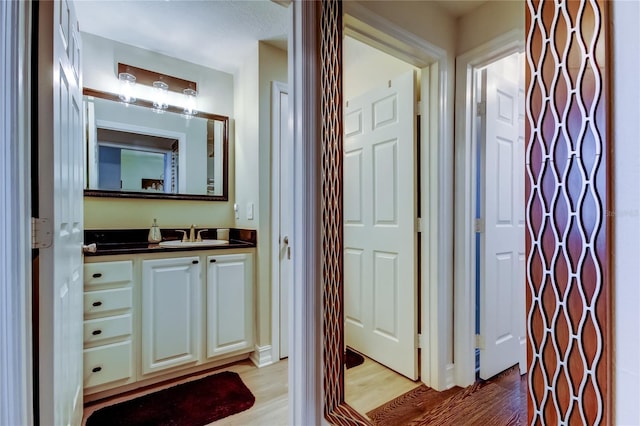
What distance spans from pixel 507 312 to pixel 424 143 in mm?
731

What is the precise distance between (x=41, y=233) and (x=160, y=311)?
122 centimetres

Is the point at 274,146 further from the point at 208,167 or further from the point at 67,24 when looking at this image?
the point at 67,24

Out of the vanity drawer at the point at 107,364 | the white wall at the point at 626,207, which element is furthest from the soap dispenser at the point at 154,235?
the white wall at the point at 626,207

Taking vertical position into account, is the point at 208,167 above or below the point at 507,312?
above

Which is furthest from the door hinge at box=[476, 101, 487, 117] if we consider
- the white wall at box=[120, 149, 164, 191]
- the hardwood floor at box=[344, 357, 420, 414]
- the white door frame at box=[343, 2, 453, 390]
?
the white wall at box=[120, 149, 164, 191]

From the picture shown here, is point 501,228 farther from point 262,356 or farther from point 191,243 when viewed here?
point 191,243

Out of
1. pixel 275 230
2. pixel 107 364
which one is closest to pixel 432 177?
pixel 275 230

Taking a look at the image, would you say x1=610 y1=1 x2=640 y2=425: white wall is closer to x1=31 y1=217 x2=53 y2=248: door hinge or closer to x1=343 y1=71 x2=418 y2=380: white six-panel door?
x1=343 y1=71 x2=418 y2=380: white six-panel door

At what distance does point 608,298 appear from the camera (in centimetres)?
58

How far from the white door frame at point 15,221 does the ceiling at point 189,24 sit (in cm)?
124

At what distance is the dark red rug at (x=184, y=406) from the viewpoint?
1548mm

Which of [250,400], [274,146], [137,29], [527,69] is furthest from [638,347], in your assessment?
[137,29]

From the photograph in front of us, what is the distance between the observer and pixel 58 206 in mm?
945

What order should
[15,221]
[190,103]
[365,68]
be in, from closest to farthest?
[15,221], [365,68], [190,103]
